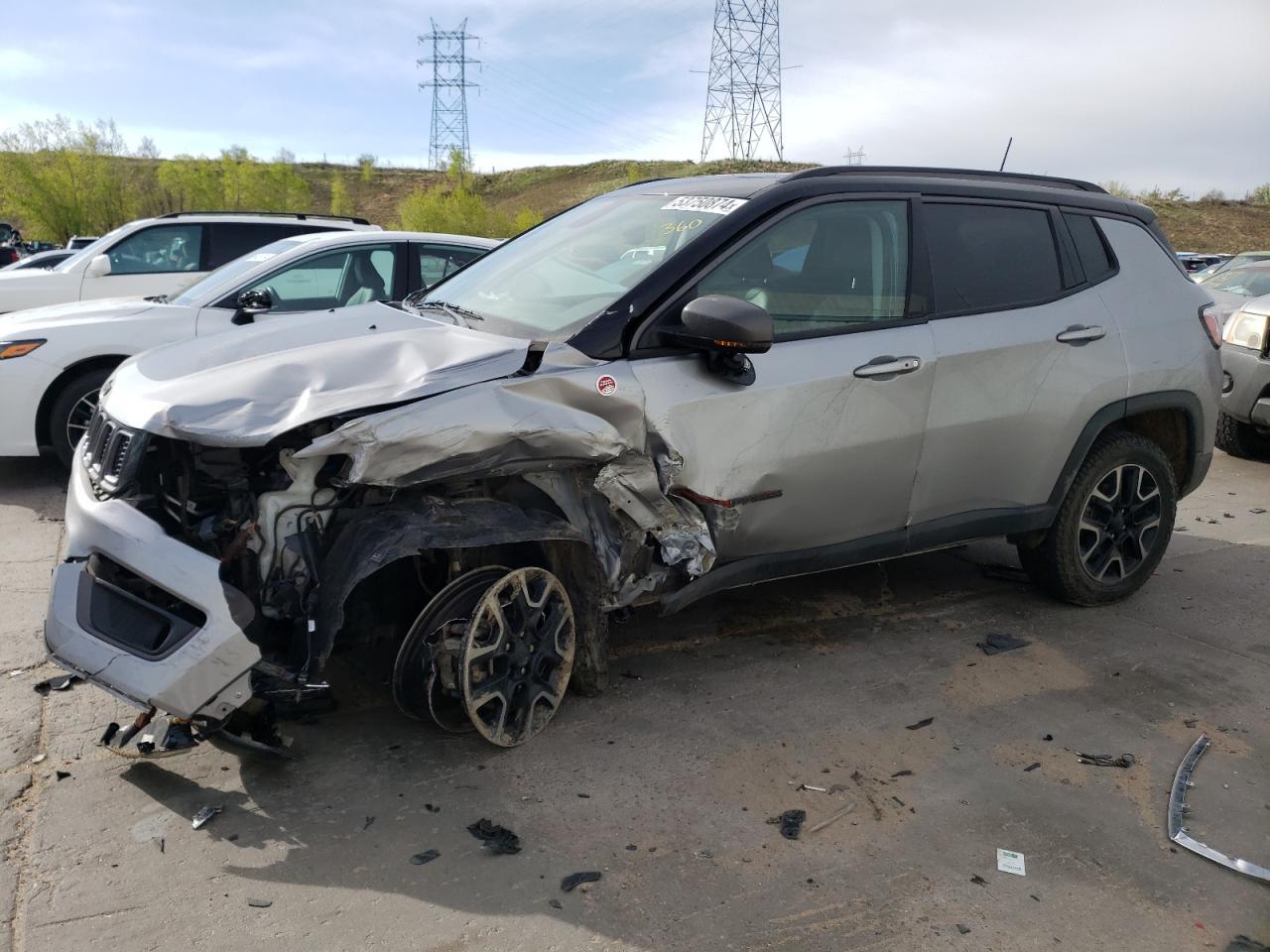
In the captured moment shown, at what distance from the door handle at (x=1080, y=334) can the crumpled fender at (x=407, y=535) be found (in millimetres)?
2505

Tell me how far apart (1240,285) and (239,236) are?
1160 cm

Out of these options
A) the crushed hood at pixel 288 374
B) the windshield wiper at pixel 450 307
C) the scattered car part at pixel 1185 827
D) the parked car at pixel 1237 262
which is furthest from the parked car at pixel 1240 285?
the crushed hood at pixel 288 374

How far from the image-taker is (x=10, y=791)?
3217 mm

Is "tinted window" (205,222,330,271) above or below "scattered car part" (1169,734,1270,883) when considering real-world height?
above

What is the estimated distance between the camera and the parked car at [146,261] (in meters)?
9.61

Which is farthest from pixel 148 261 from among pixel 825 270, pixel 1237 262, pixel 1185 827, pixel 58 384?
pixel 1237 262

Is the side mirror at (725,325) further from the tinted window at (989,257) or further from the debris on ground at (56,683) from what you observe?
the debris on ground at (56,683)

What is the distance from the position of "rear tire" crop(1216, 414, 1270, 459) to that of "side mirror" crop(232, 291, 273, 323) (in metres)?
7.84

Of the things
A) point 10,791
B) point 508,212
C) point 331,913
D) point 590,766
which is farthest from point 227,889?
point 508,212

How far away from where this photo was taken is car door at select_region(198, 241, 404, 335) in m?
7.00

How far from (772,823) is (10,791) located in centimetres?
238

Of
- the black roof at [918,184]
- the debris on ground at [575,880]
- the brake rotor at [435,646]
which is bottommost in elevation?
the debris on ground at [575,880]

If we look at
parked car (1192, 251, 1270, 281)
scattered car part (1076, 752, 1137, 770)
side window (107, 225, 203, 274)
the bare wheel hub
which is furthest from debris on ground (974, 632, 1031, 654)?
parked car (1192, 251, 1270, 281)

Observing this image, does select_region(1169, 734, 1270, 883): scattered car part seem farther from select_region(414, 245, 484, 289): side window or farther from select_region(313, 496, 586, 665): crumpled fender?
select_region(414, 245, 484, 289): side window
